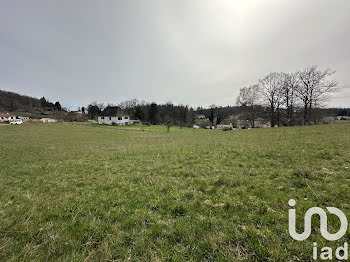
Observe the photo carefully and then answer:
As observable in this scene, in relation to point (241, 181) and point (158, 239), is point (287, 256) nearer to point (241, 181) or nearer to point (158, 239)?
point (158, 239)

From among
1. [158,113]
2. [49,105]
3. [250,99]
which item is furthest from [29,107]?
[250,99]

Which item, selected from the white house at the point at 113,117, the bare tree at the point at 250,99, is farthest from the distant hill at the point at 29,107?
the bare tree at the point at 250,99

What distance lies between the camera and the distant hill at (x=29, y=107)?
3573 inches

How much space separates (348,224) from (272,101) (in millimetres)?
42498

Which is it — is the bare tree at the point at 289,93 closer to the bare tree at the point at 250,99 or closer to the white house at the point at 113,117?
the bare tree at the point at 250,99

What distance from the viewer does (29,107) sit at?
4013 inches

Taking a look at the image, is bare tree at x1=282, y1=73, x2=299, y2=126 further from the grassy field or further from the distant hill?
the distant hill

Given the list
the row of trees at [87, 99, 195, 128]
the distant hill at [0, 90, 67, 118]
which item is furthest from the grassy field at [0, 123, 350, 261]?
the distant hill at [0, 90, 67, 118]

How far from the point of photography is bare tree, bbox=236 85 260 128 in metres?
40.7

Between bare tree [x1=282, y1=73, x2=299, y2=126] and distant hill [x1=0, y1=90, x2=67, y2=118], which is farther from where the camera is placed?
distant hill [x1=0, y1=90, x2=67, y2=118]

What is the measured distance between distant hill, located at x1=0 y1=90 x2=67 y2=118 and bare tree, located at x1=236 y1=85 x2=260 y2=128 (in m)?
98.8

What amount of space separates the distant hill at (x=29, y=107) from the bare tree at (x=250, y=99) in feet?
324

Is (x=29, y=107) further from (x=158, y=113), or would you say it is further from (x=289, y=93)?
(x=289, y=93)

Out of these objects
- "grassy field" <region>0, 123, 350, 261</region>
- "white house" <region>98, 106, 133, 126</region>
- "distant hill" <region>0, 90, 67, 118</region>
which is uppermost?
"distant hill" <region>0, 90, 67, 118</region>
